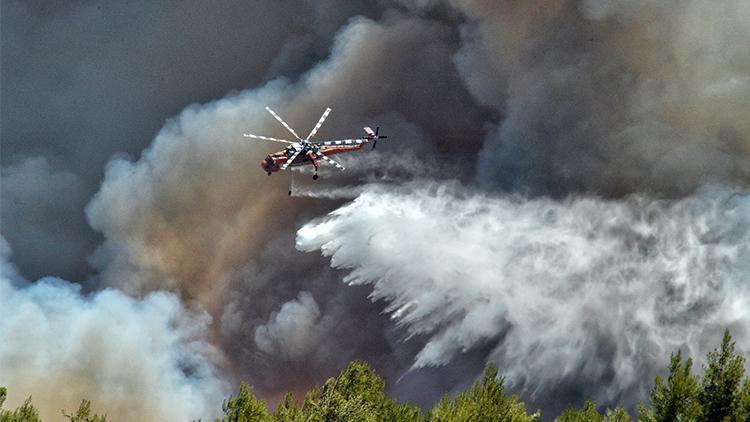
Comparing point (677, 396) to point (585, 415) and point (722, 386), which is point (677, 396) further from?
point (585, 415)

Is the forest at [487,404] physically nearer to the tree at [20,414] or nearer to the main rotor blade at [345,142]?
the tree at [20,414]

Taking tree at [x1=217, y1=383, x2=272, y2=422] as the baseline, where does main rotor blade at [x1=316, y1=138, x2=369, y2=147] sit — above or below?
above

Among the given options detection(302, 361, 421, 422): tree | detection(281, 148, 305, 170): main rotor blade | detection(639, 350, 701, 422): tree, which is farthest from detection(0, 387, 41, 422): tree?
detection(639, 350, 701, 422): tree

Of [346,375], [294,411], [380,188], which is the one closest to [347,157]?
[380,188]

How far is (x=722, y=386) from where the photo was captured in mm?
37500

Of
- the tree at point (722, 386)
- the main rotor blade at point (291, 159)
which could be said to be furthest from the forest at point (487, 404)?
the main rotor blade at point (291, 159)

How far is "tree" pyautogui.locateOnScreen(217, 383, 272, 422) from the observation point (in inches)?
2025

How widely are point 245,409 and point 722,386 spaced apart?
109ft

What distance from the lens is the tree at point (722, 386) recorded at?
37.1 m

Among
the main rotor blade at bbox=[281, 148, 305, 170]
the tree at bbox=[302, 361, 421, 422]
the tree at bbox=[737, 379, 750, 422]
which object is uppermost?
the main rotor blade at bbox=[281, 148, 305, 170]

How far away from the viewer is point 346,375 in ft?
200

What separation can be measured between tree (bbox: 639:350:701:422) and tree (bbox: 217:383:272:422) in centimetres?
2843

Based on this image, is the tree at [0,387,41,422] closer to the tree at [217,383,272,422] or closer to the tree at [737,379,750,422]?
the tree at [217,383,272,422]

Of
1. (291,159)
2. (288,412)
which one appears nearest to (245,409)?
(288,412)
